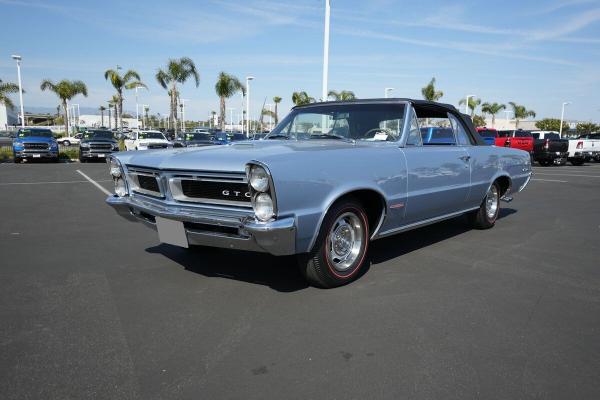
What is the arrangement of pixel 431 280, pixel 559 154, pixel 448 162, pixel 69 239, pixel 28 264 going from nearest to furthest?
pixel 431 280
pixel 28 264
pixel 448 162
pixel 69 239
pixel 559 154

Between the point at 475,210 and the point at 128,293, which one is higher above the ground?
the point at 475,210

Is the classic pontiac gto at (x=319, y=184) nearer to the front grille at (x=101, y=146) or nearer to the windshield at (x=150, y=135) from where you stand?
the front grille at (x=101, y=146)

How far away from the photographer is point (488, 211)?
20.4 feet

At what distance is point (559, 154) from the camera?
21.5m

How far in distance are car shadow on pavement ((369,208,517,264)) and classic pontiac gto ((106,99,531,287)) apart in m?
0.49

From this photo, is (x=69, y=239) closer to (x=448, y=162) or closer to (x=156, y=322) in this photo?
(x=156, y=322)

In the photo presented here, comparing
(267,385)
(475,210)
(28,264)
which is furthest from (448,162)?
(28,264)

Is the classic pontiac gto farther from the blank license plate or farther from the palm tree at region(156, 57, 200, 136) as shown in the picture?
the palm tree at region(156, 57, 200, 136)

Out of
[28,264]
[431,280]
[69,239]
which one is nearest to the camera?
[431,280]

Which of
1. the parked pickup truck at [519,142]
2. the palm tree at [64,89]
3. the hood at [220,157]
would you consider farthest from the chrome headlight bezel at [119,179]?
the palm tree at [64,89]

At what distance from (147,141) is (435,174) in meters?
18.9

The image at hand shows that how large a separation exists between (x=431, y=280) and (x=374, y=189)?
103cm

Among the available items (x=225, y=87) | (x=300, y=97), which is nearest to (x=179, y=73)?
(x=225, y=87)

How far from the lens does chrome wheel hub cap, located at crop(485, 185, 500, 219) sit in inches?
244
